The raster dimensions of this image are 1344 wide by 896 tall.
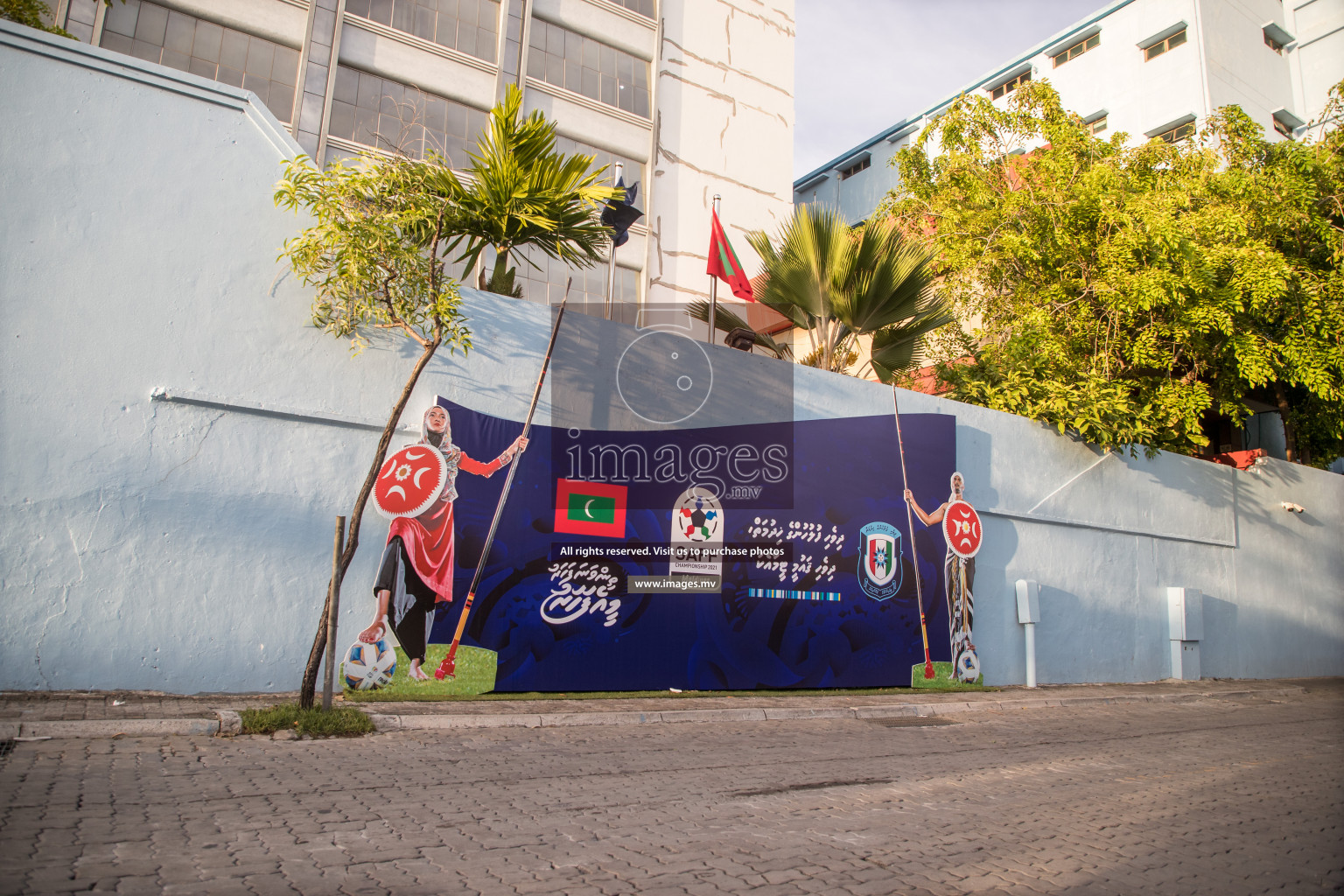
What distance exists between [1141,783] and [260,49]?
711 inches

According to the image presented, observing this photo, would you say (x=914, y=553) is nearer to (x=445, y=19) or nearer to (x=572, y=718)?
(x=572, y=718)

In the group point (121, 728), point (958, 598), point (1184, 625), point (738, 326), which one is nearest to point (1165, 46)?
point (1184, 625)

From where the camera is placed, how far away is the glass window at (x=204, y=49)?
1445 cm

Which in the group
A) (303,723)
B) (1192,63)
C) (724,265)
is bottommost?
(303,723)

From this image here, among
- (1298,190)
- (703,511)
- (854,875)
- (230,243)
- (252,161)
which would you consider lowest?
(854,875)

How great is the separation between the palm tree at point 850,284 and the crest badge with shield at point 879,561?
2.96 metres

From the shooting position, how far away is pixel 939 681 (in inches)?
466

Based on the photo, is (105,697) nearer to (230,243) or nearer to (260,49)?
(230,243)

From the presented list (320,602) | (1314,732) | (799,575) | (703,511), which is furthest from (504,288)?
(1314,732)

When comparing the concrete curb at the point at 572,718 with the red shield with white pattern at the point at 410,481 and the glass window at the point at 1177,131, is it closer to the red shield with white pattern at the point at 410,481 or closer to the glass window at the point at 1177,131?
the red shield with white pattern at the point at 410,481

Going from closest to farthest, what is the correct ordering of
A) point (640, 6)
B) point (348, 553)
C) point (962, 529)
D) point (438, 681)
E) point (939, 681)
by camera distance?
point (348, 553), point (438, 681), point (939, 681), point (962, 529), point (640, 6)

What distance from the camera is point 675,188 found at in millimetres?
20500

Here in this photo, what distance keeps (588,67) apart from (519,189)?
13088 mm

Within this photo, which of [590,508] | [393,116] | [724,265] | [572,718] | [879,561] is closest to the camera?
[572,718]
